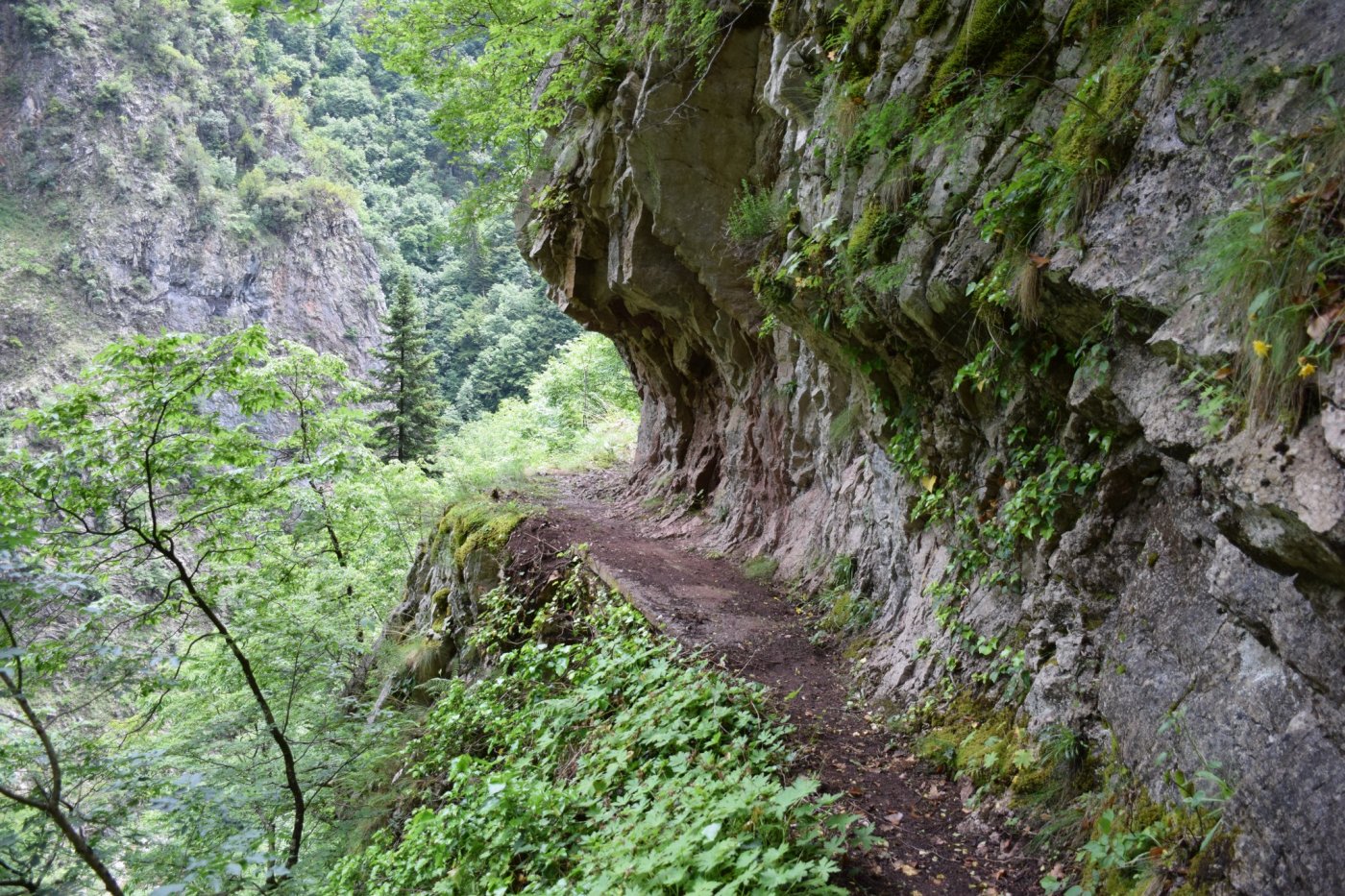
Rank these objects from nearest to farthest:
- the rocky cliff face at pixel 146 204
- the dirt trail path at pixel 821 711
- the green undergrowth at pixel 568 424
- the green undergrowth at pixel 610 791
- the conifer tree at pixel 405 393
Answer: the green undergrowth at pixel 610 791 → the dirt trail path at pixel 821 711 → the green undergrowth at pixel 568 424 → the conifer tree at pixel 405 393 → the rocky cliff face at pixel 146 204

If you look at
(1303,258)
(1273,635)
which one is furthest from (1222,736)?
(1303,258)

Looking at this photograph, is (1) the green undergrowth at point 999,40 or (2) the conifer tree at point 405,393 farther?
(2) the conifer tree at point 405,393

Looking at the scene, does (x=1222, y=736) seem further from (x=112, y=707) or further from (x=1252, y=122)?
(x=112, y=707)

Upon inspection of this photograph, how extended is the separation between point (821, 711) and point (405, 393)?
18.2m

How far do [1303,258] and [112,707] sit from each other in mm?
29846

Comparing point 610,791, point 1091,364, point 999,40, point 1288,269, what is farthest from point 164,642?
point 1288,269

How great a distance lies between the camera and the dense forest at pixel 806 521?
8.66 feet

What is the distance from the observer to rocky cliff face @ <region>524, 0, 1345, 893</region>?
7.75ft

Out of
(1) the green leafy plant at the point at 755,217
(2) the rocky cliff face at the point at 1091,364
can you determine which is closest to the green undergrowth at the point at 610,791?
(2) the rocky cliff face at the point at 1091,364

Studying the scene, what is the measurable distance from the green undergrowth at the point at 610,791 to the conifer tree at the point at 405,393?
1504 centimetres

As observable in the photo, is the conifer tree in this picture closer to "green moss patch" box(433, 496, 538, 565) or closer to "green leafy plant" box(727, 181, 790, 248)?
"green moss patch" box(433, 496, 538, 565)

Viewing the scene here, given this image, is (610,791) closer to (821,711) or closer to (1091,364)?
(821,711)

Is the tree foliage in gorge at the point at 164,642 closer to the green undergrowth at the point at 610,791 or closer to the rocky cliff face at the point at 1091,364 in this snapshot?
the green undergrowth at the point at 610,791

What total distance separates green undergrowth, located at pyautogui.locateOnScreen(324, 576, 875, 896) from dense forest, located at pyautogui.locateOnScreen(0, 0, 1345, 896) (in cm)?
3
